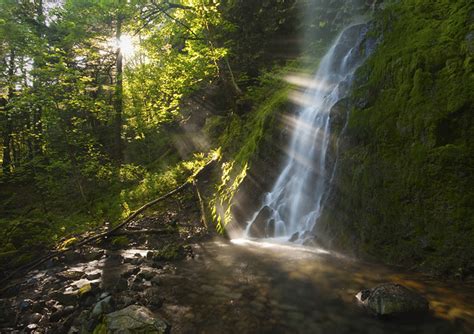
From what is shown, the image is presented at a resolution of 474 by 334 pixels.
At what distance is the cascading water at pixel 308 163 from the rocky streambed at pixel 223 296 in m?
1.07

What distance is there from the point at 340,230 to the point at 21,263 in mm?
7880

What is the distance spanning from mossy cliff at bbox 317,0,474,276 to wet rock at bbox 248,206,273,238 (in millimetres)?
1973

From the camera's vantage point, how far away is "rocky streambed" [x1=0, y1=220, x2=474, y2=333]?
14.6ft

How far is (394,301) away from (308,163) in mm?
5147

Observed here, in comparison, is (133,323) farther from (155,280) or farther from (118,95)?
(118,95)

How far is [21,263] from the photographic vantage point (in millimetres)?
8305

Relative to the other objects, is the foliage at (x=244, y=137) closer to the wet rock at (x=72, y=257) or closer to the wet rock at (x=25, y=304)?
the wet rock at (x=72, y=257)

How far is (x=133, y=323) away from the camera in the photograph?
14.0ft

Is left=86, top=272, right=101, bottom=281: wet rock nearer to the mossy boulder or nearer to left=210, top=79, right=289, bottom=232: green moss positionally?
the mossy boulder

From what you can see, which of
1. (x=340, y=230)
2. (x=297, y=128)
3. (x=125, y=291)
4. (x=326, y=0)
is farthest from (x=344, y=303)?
(x=326, y=0)

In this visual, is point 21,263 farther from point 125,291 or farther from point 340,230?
point 340,230

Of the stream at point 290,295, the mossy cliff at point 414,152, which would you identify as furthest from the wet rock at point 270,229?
the mossy cliff at point 414,152

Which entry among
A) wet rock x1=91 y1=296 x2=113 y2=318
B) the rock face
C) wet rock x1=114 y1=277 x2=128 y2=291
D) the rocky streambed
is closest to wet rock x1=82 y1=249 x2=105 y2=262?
the rocky streambed

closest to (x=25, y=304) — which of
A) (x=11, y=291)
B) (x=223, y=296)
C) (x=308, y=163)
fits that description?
(x=11, y=291)
